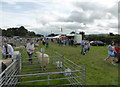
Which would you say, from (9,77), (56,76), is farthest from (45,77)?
(9,77)

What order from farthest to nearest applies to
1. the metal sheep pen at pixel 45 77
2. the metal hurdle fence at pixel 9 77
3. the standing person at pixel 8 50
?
the standing person at pixel 8 50
the metal sheep pen at pixel 45 77
the metal hurdle fence at pixel 9 77

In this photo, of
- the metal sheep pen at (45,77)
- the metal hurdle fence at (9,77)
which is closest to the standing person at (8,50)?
the metal hurdle fence at (9,77)

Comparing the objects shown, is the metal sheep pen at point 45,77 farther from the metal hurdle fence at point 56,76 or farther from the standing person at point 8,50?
the standing person at point 8,50

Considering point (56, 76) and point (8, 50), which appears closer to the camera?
point (56, 76)

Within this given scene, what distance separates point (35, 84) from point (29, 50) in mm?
3727

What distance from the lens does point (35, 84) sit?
5.24 metres

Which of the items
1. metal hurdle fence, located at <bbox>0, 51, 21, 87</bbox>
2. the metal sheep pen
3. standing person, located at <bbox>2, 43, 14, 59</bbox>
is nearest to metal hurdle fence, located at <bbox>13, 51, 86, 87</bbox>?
the metal sheep pen

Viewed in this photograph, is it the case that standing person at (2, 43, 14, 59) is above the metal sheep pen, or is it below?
above

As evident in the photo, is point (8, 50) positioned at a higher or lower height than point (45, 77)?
higher

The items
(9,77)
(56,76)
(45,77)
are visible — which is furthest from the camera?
(56,76)

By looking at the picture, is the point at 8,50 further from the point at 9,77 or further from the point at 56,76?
the point at 56,76

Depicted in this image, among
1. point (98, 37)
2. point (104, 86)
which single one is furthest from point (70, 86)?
point (98, 37)

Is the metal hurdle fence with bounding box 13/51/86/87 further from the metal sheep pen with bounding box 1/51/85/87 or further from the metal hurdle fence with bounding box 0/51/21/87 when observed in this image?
the metal hurdle fence with bounding box 0/51/21/87

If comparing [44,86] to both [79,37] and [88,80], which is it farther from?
[79,37]
